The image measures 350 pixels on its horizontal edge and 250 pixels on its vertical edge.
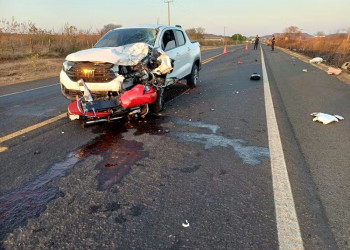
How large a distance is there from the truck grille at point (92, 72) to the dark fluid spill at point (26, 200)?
2041 mm

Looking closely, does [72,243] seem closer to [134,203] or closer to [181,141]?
[134,203]

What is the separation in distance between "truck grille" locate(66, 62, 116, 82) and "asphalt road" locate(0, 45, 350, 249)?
2.81 feet

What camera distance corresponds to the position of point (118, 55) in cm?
487

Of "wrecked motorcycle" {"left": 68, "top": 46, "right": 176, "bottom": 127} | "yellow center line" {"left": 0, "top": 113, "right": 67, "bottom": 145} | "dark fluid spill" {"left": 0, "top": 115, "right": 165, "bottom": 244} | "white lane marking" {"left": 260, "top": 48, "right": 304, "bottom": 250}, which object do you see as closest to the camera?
"white lane marking" {"left": 260, "top": 48, "right": 304, "bottom": 250}

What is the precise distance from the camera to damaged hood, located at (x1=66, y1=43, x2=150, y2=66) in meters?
4.78

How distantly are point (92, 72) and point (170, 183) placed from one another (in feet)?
9.17

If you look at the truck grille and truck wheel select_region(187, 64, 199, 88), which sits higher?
the truck grille

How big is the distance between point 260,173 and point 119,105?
2608 millimetres

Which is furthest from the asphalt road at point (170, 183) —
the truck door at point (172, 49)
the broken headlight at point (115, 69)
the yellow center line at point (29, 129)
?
the truck door at point (172, 49)

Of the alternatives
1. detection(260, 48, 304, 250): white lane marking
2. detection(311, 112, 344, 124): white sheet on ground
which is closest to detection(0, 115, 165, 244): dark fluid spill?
detection(260, 48, 304, 250): white lane marking

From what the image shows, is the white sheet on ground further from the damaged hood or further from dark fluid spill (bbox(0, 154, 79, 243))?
dark fluid spill (bbox(0, 154, 79, 243))

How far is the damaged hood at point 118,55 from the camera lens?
15.7 ft

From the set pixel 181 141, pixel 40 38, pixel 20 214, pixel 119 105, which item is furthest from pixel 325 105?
pixel 40 38

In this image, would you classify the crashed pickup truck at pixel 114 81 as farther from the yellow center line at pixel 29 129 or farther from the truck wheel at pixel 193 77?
the truck wheel at pixel 193 77
